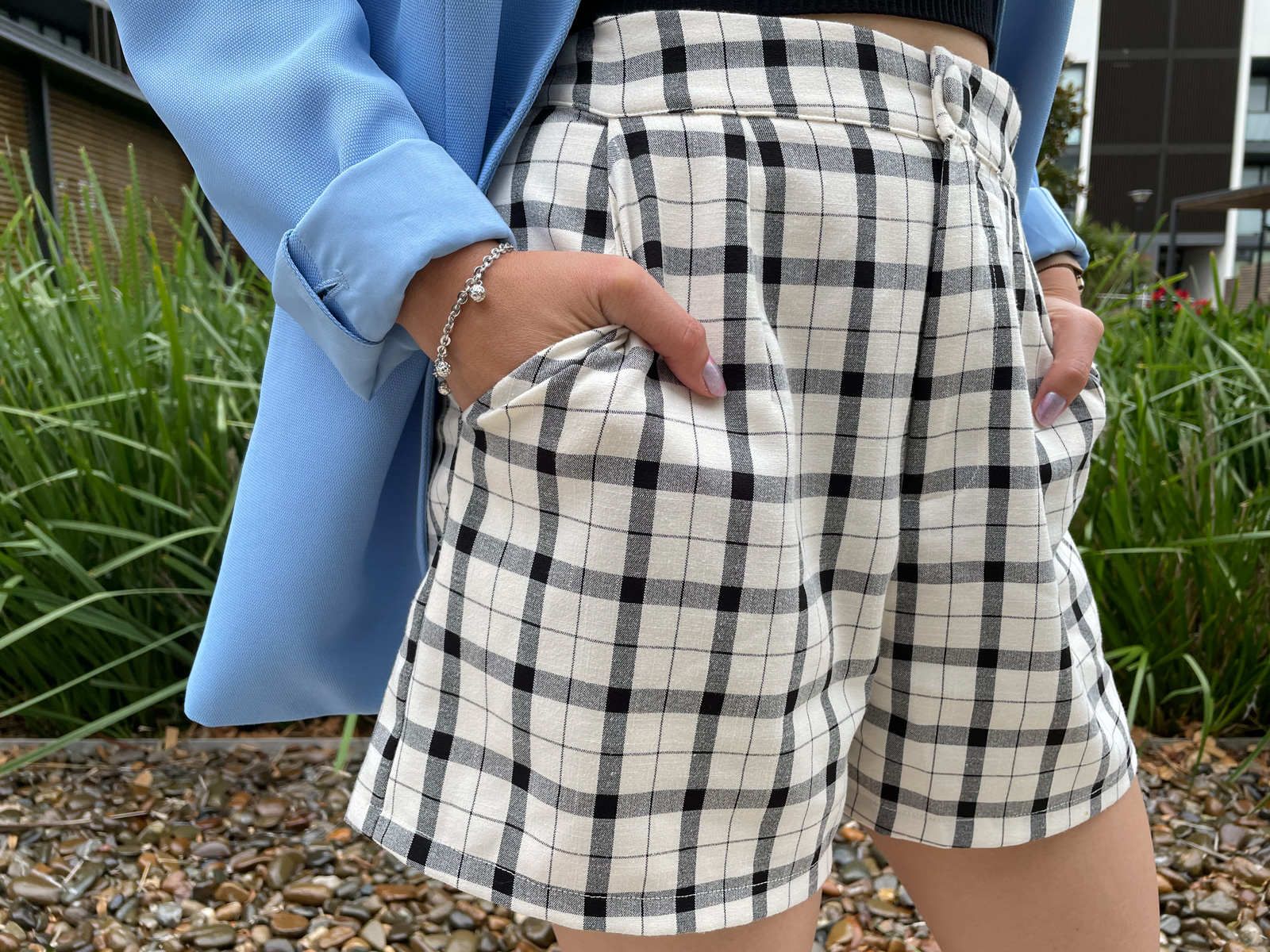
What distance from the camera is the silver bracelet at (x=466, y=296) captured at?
0.49m

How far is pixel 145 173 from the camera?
24.3 ft

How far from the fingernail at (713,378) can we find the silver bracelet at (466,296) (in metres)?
0.13

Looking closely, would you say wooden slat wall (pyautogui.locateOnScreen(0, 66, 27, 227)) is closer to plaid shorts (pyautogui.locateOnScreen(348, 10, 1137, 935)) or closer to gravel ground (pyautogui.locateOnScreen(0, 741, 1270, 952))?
gravel ground (pyautogui.locateOnScreen(0, 741, 1270, 952))

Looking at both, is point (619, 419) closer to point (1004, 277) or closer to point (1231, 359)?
point (1004, 277)

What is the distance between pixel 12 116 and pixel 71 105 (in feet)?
2.51

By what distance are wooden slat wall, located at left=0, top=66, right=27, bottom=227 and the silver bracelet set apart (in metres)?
6.68

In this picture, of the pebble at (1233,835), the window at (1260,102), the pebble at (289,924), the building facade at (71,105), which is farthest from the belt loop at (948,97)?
the window at (1260,102)

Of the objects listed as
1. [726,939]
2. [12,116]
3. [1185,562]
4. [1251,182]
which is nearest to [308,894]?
[726,939]

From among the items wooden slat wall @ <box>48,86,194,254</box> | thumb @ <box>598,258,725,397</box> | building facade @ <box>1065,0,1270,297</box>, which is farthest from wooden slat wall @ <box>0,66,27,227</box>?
building facade @ <box>1065,0,1270,297</box>

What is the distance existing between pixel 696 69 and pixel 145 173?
27.3 feet

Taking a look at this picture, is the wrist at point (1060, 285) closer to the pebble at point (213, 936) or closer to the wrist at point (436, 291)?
the wrist at point (436, 291)

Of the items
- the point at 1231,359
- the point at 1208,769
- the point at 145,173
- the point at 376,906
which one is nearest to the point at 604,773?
the point at 376,906

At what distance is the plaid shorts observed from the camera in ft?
1.57

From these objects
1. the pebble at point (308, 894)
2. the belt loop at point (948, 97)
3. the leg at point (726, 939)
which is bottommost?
the pebble at point (308, 894)
